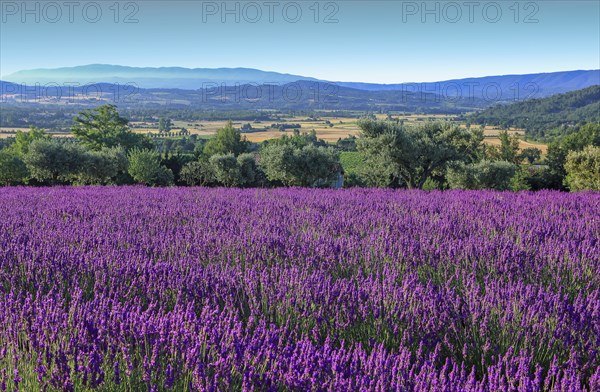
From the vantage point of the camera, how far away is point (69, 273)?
10.9 ft

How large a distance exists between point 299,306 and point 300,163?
2409 cm

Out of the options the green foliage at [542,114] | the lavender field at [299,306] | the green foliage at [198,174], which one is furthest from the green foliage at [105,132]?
the green foliage at [542,114]

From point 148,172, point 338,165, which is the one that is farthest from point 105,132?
point 338,165

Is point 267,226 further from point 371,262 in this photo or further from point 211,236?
point 371,262

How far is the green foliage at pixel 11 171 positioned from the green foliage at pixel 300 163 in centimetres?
1775

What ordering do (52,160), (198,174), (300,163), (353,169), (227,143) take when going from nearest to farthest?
1. (300,163)
2. (52,160)
3. (198,174)
4. (353,169)
5. (227,143)

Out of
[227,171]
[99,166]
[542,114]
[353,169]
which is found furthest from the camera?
[542,114]

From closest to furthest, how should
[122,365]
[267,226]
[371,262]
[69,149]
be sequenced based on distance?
[122,365], [371,262], [267,226], [69,149]

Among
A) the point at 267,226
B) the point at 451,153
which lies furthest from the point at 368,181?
the point at 267,226

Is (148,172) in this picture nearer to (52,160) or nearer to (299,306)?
(52,160)

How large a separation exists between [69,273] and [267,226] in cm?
200

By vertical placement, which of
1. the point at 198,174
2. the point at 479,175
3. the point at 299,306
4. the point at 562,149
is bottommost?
the point at 198,174

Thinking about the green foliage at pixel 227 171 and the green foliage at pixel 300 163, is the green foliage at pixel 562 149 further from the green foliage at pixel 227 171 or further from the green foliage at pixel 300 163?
the green foliage at pixel 227 171

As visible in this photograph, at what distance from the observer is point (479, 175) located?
92.9ft
